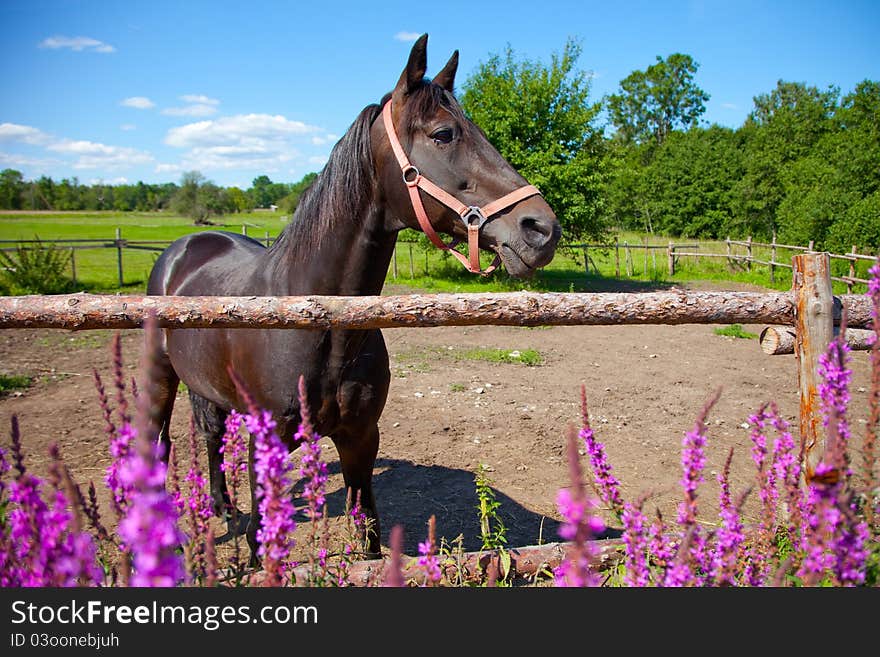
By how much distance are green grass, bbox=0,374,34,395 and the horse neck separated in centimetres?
614

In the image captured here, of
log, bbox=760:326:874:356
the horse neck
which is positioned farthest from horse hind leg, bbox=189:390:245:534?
log, bbox=760:326:874:356

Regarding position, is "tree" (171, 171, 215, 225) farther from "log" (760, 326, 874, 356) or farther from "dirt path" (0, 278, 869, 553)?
"log" (760, 326, 874, 356)

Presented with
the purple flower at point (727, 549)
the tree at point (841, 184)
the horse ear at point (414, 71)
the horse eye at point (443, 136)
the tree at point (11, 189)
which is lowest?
the purple flower at point (727, 549)

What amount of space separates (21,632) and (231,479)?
58cm

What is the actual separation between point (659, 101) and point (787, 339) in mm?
62829

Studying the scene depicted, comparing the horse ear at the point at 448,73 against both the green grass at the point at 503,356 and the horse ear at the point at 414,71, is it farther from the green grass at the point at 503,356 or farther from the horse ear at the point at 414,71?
the green grass at the point at 503,356

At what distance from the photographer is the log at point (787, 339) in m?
2.67

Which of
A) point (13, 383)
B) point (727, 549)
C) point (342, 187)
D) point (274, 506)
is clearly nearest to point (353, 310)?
point (342, 187)

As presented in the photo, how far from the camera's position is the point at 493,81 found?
57.0ft

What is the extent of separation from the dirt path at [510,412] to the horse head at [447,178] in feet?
6.50

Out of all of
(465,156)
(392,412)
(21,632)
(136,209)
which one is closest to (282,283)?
(465,156)

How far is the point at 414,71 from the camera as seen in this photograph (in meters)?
2.70

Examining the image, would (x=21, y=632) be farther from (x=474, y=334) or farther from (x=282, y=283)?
(x=474, y=334)

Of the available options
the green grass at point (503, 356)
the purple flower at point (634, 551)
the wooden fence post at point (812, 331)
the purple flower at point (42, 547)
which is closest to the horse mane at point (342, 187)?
the purple flower at point (42, 547)
